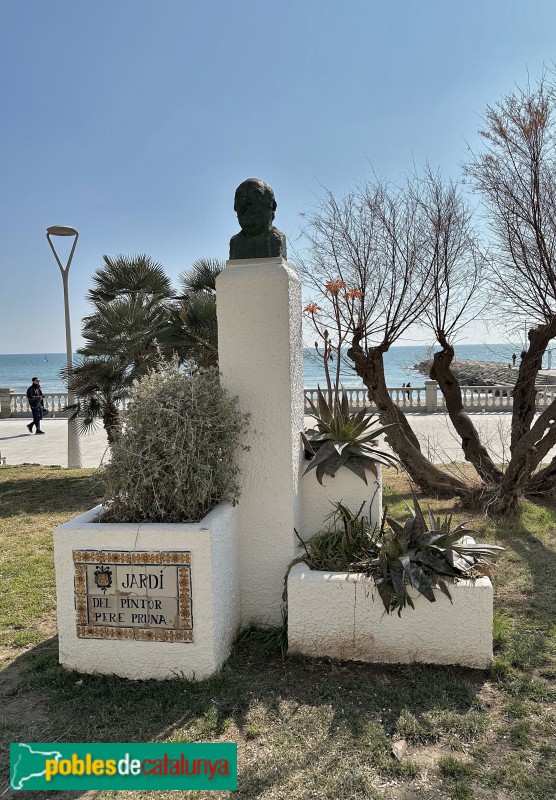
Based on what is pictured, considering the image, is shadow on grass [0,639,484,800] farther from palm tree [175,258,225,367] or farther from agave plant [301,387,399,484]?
palm tree [175,258,225,367]

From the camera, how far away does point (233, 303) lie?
3.65 meters

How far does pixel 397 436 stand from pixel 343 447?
11.6 ft

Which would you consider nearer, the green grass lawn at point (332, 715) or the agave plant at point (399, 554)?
the green grass lawn at point (332, 715)

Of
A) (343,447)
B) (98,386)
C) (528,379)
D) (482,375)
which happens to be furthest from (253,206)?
(482,375)

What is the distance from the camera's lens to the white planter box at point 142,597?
305 cm

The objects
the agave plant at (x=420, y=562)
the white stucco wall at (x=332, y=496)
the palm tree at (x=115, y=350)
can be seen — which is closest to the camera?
the agave plant at (x=420, y=562)

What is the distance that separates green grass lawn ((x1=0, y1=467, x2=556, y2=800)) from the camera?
7.64 ft

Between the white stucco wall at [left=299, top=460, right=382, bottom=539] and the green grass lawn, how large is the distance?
0.84 m

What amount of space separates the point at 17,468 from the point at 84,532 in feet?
27.6

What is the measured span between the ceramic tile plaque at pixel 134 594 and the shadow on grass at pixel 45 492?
3441 mm

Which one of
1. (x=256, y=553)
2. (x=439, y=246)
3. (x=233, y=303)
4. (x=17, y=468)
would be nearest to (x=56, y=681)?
(x=256, y=553)

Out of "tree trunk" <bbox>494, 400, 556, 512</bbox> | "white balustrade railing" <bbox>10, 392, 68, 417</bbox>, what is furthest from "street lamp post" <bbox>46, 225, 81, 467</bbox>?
"white balustrade railing" <bbox>10, 392, 68, 417</bbox>

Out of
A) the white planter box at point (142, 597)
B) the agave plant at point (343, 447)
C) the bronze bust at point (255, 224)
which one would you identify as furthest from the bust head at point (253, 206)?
the white planter box at point (142, 597)

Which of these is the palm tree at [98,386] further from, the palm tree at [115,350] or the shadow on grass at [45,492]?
the shadow on grass at [45,492]
